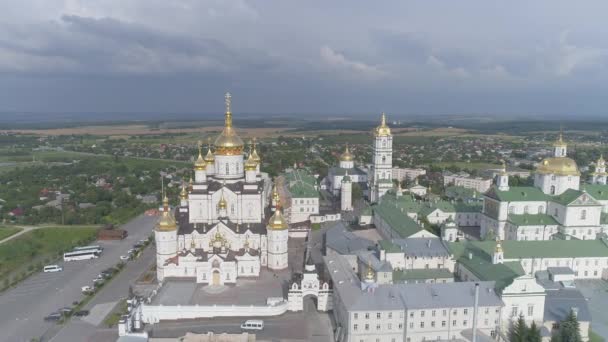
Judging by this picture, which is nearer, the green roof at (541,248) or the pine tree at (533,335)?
the pine tree at (533,335)

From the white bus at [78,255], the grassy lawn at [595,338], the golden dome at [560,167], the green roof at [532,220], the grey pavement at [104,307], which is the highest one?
the golden dome at [560,167]

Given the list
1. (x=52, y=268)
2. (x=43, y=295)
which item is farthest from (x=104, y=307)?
(x=52, y=268)

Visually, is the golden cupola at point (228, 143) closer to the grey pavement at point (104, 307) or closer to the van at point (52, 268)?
the grey pavement at point (104, 307)

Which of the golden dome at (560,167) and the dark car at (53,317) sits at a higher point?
the golden dome at (560,167)

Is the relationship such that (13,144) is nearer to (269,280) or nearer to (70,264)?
(70,264)

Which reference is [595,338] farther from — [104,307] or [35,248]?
[35,248]

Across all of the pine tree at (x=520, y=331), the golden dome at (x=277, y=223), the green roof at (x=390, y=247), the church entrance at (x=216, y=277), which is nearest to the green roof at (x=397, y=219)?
the green roof at (x=390, y=247)

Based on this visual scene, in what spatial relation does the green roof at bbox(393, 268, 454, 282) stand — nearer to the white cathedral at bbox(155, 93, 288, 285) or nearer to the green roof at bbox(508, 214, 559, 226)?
the white cathedral at bbox(155, 93, 288, 285)

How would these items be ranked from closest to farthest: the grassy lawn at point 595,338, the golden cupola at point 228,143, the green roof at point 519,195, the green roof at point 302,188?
the grassy lawn at point 595,338, the golden cupola at point 228,143, the green roof at point 519,195, the green roof at point 302,188
